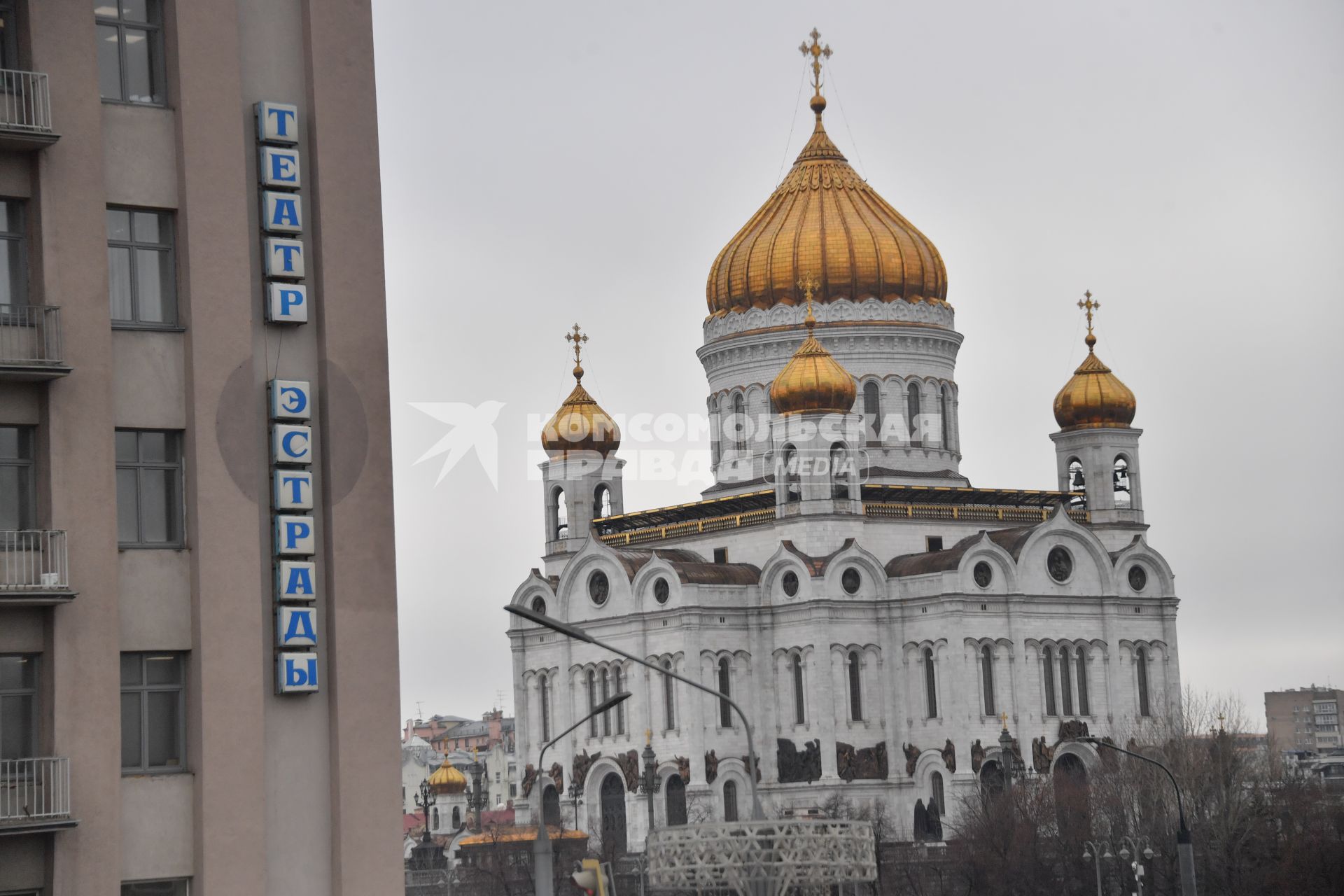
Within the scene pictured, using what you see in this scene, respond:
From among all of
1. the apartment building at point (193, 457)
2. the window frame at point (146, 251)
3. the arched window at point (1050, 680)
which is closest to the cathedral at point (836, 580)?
the arched window at point (1050, 680)

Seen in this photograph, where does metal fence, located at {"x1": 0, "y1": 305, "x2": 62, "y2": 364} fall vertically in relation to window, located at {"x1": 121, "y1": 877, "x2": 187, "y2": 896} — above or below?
above

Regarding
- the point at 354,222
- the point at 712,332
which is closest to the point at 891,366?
the point at 712,332

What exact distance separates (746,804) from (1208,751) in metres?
14.1

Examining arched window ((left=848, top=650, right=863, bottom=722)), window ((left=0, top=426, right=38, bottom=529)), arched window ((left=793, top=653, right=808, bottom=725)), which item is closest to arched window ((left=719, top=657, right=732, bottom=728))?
arched window ((left=793, top=653, right=808, bottom=725))

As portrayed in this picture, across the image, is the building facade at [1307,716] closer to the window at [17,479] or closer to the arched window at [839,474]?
the arched window at [839,474]

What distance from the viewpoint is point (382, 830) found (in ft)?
84.1

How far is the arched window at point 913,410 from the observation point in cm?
8019

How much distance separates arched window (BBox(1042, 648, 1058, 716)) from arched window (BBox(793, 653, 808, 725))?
22.9 ft

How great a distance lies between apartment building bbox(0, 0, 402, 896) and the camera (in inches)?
933

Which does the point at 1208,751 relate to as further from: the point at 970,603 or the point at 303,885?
the point at 303,885

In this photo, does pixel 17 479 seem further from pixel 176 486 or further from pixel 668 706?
pixel 668 706

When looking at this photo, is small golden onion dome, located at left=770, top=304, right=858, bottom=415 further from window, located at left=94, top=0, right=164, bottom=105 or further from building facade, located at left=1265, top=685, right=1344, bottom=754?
building facade, located at left=1265, top=685, right=1344, bottom=754

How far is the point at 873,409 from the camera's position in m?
80.0

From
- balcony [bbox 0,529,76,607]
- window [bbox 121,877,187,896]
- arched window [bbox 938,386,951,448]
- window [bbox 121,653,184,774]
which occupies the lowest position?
window [bbox 121,877,187,896]
